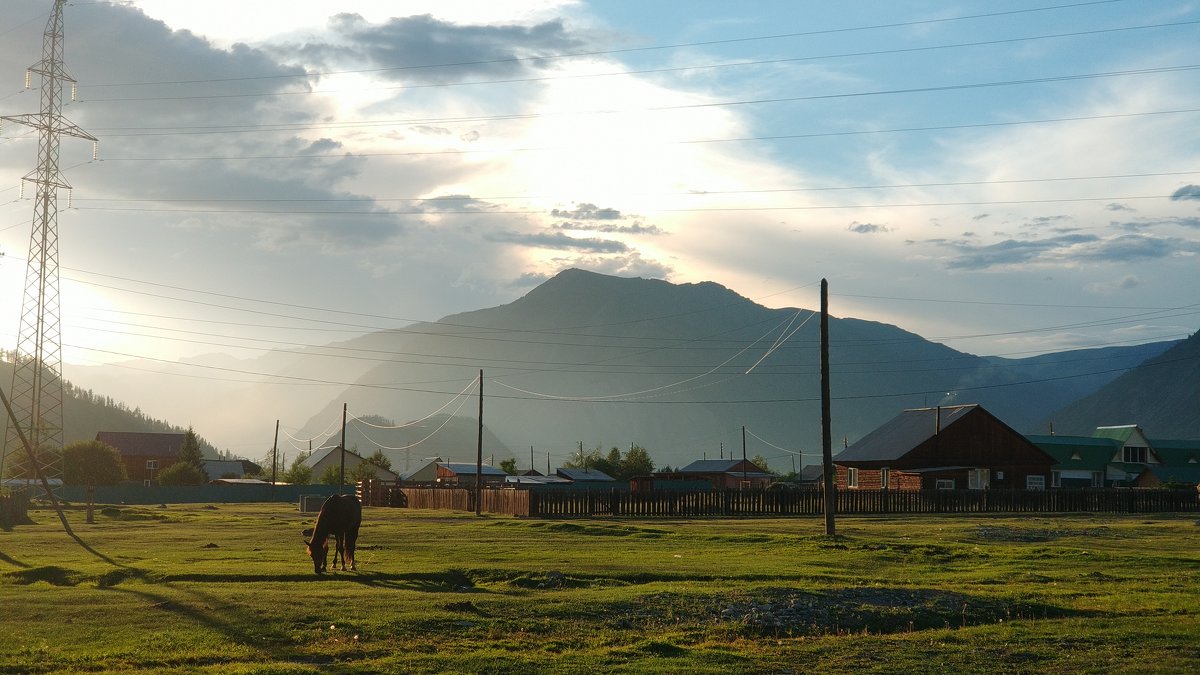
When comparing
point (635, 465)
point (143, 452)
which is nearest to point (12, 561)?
point (635, 465)

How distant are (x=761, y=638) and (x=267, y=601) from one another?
9.52 meters

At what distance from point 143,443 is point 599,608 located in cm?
14580

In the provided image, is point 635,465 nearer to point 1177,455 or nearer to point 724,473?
point 724,473


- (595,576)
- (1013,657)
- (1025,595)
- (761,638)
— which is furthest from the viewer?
(595,576)

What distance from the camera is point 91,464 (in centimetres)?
11288

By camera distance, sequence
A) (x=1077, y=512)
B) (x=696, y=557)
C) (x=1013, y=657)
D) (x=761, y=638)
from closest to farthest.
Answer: (x=1013, y=657), (x=761, y=638), (x=696, y=557), (x=1077, y=512)

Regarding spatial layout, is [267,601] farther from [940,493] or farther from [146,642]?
[940,493]

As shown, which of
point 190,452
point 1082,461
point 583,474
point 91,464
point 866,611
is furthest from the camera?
point 190,452

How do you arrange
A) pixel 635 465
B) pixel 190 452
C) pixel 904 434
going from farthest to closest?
pixel 635 465 < pixel 190 452 < pixel 904 434

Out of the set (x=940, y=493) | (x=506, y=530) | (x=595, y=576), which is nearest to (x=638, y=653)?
(x=595, y=576)

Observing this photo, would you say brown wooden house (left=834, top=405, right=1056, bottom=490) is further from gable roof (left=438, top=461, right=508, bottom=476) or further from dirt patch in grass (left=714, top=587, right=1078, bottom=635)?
dirt patch in grass (left=714, top=587, right=1078, bottom=635)

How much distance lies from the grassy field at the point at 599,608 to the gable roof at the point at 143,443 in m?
119

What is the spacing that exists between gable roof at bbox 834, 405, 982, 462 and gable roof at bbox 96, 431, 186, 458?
9768 centimetres

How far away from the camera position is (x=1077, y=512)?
70438 millimetres
